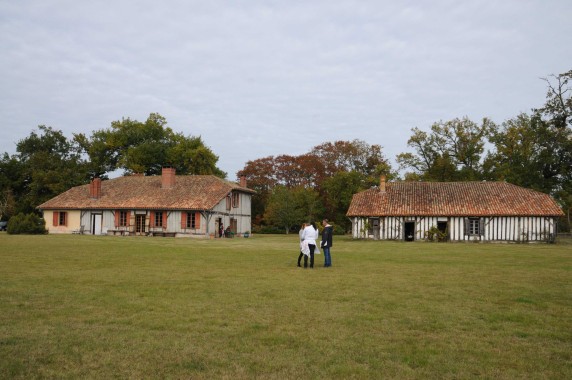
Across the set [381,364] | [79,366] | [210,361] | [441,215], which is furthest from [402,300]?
[441,215]

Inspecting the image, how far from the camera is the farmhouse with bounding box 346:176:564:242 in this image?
3356cm

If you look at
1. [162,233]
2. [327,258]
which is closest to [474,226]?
[162,233]

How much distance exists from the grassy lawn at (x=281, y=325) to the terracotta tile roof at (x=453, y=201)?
22.8m

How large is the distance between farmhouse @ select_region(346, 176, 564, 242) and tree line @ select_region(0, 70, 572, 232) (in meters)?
6.76

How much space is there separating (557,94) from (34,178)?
147ft

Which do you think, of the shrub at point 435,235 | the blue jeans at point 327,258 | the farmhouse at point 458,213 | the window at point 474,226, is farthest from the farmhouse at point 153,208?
the blue jeans at point 327,258

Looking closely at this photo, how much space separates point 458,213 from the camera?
3466 centimetres

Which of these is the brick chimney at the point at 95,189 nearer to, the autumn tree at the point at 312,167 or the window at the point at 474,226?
the autumn tree at the point at 312,167

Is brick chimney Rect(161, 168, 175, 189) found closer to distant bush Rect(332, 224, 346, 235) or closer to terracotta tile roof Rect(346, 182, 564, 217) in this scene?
terracotta tile roof Rect(346, 182, 564, 217)

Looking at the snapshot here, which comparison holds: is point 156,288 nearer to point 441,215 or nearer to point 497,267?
point 497,267

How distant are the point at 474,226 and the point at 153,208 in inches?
884

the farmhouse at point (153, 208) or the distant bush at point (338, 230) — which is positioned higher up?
the farmhouse at point (153, 208)

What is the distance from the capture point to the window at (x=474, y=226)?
3462cm

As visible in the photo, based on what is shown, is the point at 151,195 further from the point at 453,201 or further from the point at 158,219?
the point at 453,201
